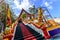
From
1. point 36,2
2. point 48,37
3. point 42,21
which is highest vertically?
point 36,2

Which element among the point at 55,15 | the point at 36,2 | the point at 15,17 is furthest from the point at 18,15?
the point at 55,15

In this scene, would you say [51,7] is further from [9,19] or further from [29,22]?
[9,19]

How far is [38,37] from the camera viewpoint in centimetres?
274

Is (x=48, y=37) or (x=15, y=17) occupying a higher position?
(x=15, y=17)

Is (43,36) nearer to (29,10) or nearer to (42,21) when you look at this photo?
(42,21)

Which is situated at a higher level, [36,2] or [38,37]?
[36,2]

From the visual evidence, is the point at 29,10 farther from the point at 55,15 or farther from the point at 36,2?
the point at 55,15

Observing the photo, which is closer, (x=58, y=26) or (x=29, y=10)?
(x=58, y=26)

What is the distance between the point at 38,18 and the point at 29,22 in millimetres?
119

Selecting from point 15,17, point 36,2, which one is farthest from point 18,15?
point 36,2

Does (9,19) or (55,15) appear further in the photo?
(9,19)

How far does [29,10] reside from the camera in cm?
284

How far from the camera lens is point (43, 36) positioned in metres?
2.72

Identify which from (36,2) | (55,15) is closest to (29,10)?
(36,2)
